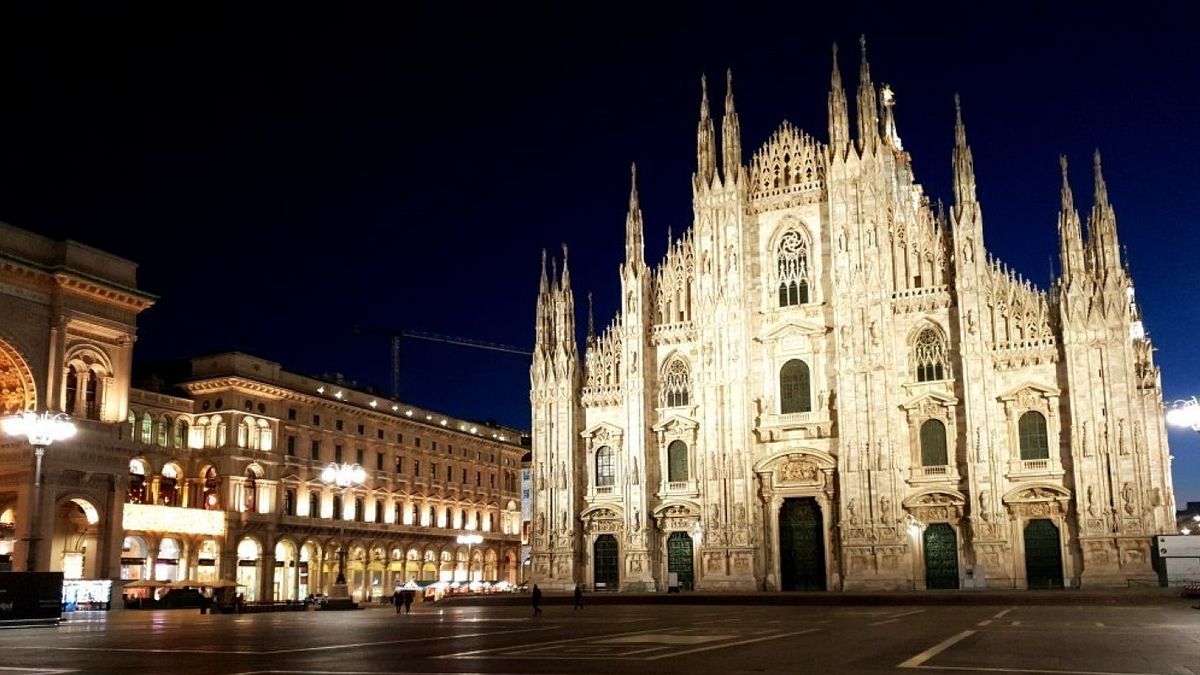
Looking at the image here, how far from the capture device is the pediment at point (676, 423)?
57.1 metres

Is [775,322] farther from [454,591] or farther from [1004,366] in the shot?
[454,591]

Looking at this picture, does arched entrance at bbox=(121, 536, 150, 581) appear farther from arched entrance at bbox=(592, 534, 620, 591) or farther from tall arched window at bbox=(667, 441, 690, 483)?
tall arched window at bbox=(667, 441, 690, 483)

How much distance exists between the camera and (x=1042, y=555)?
4900 cm

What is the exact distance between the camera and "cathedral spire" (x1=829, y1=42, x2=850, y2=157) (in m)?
55.7

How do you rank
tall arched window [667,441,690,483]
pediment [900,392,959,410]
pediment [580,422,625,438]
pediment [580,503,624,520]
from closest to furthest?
1. pediment [900,392,959,410]
2. tall arched window [667,441,690,483]
3. pediment [580,503,624,520]
4. pediment [580,422,625,438]

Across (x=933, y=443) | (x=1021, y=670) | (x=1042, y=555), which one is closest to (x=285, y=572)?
(x=933, y=443)

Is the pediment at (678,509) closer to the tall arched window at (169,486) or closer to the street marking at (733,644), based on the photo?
the street marking at (733,644)

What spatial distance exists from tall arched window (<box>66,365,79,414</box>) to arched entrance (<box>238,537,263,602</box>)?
2179 centimetres

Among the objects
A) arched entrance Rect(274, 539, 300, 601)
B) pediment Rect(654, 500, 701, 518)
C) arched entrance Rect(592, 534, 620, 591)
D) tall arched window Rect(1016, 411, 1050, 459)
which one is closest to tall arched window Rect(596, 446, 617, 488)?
arched entrance Rect(592, 534, 620, 591)

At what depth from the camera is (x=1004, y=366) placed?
166 feet

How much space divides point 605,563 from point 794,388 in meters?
13.4

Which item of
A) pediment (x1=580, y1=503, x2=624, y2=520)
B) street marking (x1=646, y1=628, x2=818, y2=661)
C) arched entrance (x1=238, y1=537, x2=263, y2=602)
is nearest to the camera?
street marking (x1=646, y1=628, x2=818, y2=661)

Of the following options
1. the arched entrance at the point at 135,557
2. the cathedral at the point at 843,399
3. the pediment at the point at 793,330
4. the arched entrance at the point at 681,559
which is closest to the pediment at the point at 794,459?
the cathedral at the point at 843,399

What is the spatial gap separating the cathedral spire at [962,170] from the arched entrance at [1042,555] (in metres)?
14.8
